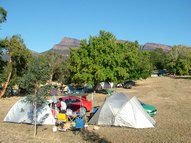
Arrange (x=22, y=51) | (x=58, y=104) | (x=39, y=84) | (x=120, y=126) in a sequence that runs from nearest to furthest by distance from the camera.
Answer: (x=39, y=84), (x=120, y=126), (x=58, y=104), (x=22, y=51)

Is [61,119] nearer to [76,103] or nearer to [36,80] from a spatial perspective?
[36,80]

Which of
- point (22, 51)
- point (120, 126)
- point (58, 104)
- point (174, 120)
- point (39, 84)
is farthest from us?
point (22, 51)

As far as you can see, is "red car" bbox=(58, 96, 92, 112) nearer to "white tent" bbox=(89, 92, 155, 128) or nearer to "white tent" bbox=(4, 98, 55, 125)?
"white tent" bbox=(4, 98, 55, 125)

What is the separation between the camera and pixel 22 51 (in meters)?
39.1

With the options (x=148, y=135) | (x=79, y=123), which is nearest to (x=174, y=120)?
(x=148, y=135)

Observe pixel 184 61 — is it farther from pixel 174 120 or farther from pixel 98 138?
pixel 98 138

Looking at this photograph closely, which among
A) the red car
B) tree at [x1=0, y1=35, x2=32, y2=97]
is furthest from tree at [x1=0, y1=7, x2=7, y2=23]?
the red car

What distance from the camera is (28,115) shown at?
19.1 m

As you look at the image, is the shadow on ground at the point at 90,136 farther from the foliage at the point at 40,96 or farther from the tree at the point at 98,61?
the tree at the point at 98,61

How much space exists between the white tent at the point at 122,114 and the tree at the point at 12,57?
22.1 m

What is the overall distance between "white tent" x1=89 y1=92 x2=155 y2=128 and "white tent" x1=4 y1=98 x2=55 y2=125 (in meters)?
2.74

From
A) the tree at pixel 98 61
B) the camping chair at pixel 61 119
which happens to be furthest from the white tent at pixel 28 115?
the tree at pixel 98 61

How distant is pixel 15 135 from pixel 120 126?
19.8 ft

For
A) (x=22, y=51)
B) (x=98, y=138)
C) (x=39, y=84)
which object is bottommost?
(x=98, y=138)
